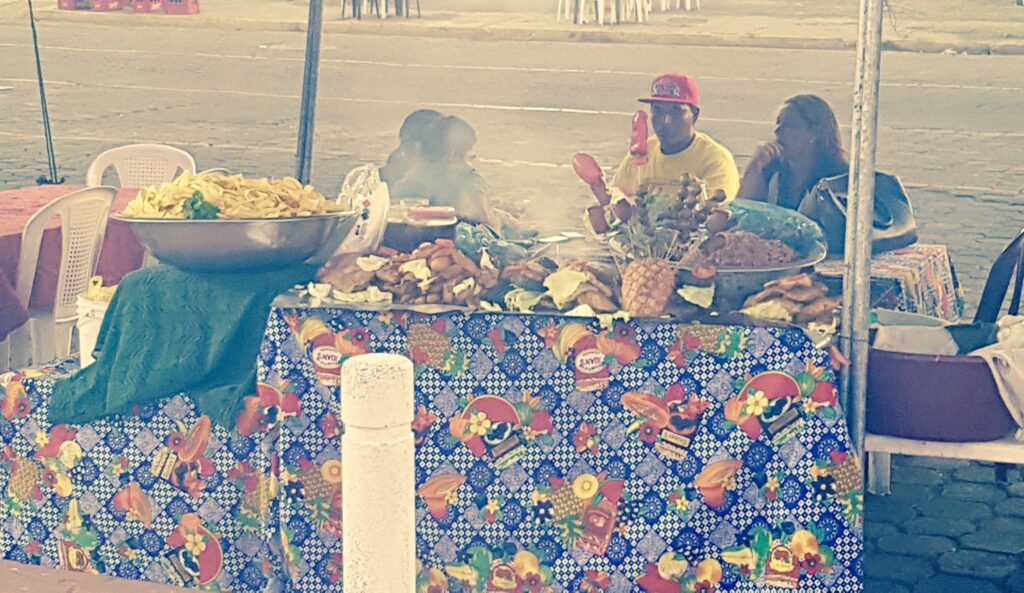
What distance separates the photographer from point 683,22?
1969 cm

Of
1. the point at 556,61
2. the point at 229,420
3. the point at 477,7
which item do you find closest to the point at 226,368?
the point at 229,420

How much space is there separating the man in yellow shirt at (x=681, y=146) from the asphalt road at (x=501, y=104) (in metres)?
3.98

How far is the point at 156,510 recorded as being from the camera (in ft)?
13.9

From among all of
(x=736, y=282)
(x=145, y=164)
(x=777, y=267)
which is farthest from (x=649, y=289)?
(x=145, y=164)

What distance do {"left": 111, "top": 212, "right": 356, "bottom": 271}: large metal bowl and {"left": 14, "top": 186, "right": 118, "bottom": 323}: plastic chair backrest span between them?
157 centimetres

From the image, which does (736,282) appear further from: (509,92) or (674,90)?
(509,92)

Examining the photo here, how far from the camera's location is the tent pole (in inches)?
216

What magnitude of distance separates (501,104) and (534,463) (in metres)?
11.7

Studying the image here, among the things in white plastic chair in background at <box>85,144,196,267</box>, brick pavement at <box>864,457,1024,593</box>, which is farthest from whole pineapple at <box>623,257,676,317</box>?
white plastic chair in background at <box>85,144,196,267</box>

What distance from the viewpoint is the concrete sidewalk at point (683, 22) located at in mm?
18359

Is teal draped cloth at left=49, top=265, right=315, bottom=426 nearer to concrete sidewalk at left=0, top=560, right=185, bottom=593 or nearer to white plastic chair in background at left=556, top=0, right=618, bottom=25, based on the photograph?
concrete sidewalk at left=0, top=560, right=185, bottom=593

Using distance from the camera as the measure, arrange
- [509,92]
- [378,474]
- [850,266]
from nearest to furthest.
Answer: [378,474] → [850,266] → [509,92]

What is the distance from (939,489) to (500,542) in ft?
6.76

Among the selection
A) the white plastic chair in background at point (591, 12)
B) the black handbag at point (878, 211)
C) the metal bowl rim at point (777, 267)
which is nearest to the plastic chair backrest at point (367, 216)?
the metal bowl rim at point (777, 267)
